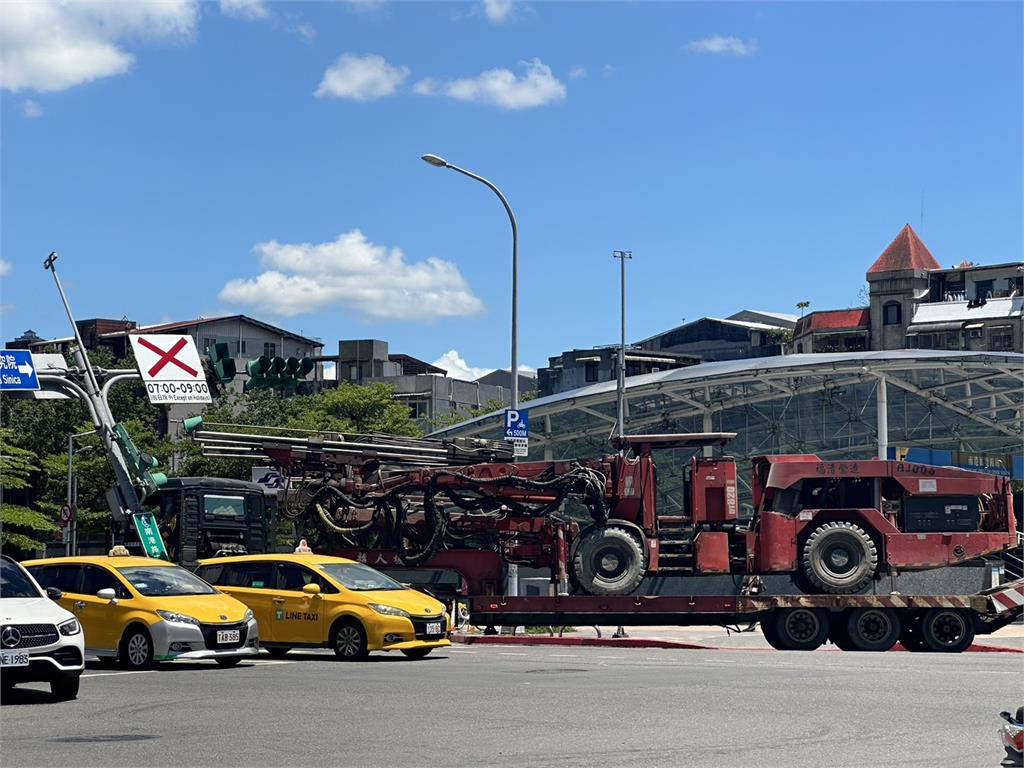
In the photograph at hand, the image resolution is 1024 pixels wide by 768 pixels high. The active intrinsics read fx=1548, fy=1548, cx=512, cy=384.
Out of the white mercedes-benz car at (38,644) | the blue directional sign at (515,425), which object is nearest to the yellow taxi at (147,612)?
the white mercedes-benz car at (38,644)

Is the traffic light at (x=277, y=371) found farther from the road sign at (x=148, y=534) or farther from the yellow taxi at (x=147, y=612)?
the yellow taxi at (x=147, y=612)

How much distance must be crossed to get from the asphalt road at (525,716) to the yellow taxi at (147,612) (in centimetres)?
40

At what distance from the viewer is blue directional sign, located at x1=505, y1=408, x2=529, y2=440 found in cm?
3319

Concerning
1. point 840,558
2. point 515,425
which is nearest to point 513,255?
point 515,425

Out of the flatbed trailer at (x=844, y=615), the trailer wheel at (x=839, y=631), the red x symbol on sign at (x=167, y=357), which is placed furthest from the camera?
the red x symbol on sign at (x=167, y=357)

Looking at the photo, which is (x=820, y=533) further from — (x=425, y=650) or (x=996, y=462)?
(x=996, y=462)

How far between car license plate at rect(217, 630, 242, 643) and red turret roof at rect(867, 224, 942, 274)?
93.1 meters

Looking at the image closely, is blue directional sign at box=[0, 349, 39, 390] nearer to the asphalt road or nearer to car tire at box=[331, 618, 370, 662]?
car tire at box=[331, 618, 370, 662]

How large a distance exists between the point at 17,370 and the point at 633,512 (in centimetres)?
1265

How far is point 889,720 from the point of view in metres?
13.2

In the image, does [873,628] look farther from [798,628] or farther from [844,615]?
[798,628]

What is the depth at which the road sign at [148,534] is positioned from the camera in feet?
101

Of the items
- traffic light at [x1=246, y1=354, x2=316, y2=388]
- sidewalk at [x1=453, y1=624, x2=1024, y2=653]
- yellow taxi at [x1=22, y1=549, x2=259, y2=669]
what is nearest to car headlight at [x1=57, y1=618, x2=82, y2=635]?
yellow taxi at [x1=22, y1=549, x2=259, y2=669]

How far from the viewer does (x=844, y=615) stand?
24516 mm
